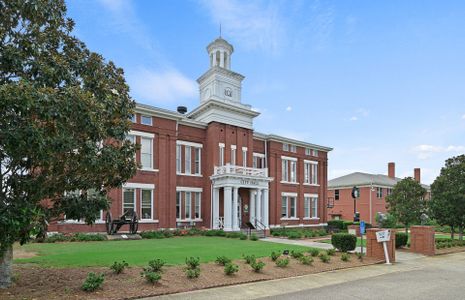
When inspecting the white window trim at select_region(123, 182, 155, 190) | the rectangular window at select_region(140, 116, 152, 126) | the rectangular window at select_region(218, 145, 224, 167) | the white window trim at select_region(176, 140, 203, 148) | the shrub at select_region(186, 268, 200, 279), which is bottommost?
the shrub at select_region(186, 268, 200, 279)

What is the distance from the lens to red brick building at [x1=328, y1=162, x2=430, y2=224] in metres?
47.5

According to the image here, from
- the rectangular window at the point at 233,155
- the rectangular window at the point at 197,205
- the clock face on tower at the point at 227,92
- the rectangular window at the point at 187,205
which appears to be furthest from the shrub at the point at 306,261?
the clock face on tower at the point at 227,92

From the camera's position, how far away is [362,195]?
48.7 meters

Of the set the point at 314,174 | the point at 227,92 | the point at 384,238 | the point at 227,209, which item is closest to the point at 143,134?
the point at 227,209

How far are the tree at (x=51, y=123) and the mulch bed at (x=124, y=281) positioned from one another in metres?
0.98

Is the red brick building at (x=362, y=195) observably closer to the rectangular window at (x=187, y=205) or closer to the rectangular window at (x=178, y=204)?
the rectangular window at (x=187, y=205)

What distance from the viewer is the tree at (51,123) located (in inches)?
271

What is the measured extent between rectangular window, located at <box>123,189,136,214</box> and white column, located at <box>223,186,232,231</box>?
677 cm

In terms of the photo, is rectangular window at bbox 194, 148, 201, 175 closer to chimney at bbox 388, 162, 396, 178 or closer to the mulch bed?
the mulch bed

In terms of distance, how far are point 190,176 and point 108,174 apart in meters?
18.9

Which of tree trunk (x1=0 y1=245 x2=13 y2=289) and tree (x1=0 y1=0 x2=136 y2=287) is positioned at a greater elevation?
tree (x1=0 y1=0 x2=136 y2=287)

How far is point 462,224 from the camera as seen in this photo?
2372 cm

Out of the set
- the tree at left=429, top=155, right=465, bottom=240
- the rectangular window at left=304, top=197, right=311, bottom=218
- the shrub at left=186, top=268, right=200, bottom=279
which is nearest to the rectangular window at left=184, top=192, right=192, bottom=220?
the rectangular window at left=304, top=197, right=311, bottom=218

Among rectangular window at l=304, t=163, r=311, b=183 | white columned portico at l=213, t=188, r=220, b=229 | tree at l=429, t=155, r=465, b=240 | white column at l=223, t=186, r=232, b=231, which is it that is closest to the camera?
tree at l=429, t=155, r=465, b=240
